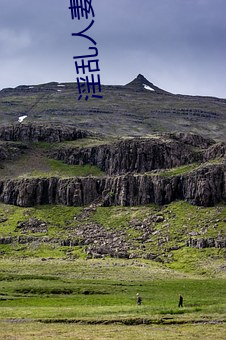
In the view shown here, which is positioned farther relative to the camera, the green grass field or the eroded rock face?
the eroded rock face

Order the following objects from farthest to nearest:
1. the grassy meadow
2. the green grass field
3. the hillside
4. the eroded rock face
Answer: the eroded rock face < the hillside < the grassy meadow < the green grass field

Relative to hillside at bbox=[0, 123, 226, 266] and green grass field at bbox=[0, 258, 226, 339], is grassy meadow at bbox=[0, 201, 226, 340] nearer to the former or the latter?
green grass field at bbox=[0, 258, 226, 339]

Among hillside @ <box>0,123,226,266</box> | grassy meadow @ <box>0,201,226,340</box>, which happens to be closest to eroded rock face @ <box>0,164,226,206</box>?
hillside @ <box>0,123,226,266</box>

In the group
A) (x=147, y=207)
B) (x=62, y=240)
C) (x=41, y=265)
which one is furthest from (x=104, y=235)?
(x=41, y=265)

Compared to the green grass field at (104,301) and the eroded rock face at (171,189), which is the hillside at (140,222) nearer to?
the eroded rock face at (171,189)

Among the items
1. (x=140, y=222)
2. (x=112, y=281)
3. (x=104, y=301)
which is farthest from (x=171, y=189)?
(x=104, y=301)

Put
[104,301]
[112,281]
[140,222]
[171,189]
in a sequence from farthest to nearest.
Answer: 1. [171,189]
2. [140,222]
3. [112,281]
4. [104,301]

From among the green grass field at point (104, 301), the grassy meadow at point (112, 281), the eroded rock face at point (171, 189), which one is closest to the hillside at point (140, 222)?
the eroded rock face at point (171, 189)

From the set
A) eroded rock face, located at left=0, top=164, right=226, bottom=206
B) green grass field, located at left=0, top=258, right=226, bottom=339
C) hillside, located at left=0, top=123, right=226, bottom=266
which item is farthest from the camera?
eroded rock face, located at left=0, top=164, right=226, bottom=206

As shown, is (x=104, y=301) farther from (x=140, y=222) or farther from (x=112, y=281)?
(x=140, y=222)

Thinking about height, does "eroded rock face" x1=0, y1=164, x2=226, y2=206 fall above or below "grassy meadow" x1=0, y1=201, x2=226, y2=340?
above

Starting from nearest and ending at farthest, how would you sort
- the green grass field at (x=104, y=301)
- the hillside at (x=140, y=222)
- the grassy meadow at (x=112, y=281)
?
the green grass field at (x=104, y=301) < the grassy meadow at (x=112, y=281) < the hillside at (x=140, y=222)

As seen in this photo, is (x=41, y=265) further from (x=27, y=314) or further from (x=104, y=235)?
(x=27, y=314)

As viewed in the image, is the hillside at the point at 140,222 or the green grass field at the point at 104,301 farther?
the hillside at the point at 140,222
